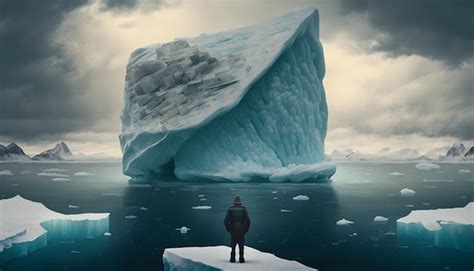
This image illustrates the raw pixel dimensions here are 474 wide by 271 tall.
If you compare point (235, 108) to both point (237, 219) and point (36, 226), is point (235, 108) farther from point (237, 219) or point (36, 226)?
point (237, 219)

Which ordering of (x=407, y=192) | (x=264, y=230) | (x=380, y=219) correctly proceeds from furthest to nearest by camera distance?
(x=407, y=192)
(x=380, y=219)
(x=264, y=230)

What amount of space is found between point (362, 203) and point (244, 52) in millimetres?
9711

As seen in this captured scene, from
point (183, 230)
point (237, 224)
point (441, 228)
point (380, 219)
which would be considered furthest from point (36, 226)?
point (441, 228)

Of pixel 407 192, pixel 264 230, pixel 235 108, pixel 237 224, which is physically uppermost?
pixel 235 108

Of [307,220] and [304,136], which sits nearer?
[307,220]

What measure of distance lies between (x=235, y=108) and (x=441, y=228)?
13.7 metres

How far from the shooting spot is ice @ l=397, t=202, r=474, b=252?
12539mm

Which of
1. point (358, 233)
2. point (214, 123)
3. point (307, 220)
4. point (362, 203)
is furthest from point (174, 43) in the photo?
point (358, 233)

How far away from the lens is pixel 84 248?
1182cm

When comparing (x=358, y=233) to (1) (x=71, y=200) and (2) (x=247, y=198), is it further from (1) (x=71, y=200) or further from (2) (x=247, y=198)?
(1) (x=71, y=200)

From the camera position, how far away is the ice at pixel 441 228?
12539 mm

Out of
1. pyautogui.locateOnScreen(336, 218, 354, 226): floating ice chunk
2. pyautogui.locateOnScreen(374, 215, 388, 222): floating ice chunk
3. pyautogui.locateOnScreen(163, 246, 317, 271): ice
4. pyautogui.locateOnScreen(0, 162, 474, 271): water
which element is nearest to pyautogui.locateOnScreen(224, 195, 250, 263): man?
pyautogui.locateOnScreen(163, 246, 317, 271): ice

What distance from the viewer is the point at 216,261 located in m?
8.62

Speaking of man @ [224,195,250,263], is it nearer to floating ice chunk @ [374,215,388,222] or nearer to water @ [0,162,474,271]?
water @ [0,162,474,271]
